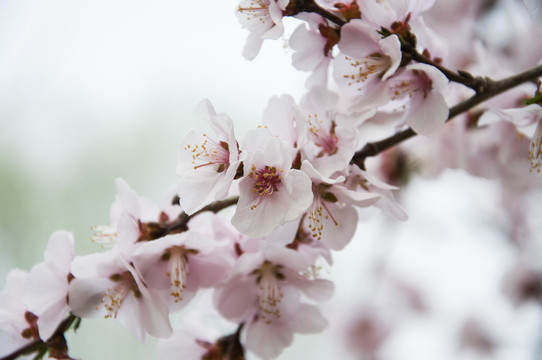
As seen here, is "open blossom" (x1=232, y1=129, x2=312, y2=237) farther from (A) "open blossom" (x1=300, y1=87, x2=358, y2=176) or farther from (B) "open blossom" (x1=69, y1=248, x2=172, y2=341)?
(B) "open blossom" (x1=69, y1=248, x2=172, y2=341)

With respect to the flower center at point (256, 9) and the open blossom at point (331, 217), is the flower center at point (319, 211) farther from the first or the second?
the flower center at point (256, 9)

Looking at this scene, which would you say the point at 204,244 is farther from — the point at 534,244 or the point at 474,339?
the point at 474,339

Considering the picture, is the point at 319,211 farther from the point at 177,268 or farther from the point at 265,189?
the point at 177,268

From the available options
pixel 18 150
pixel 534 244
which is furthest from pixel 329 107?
pixel 18 150

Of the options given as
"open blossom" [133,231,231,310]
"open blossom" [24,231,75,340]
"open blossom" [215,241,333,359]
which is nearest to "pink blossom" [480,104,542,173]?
"open blossom" [215,241,333,359]

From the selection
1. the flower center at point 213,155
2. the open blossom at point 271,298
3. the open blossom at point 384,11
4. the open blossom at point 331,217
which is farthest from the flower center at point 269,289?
the open blossom at point 384,11

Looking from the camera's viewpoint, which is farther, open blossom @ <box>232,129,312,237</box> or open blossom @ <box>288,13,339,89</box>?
open blossom @ <box>288,13,339,89</box>

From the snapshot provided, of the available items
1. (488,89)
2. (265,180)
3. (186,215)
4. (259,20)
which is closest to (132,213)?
(186,215)
